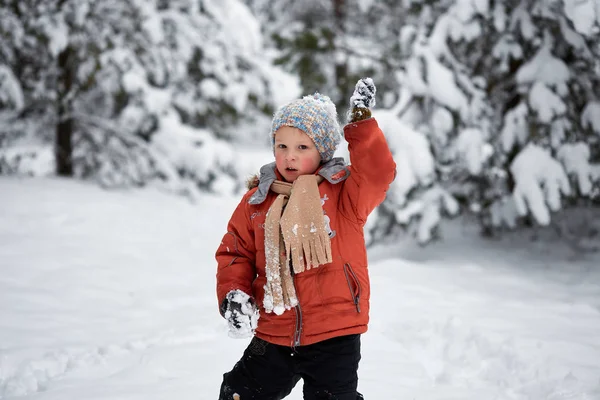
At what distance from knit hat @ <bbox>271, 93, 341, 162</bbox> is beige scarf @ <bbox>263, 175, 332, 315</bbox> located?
180 mm

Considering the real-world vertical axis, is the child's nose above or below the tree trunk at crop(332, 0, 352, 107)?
Result: below

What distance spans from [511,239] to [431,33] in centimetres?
293

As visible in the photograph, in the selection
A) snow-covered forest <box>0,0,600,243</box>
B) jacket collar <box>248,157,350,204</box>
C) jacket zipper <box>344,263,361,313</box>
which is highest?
snow-covered forest <box>0,0,600,243</box>

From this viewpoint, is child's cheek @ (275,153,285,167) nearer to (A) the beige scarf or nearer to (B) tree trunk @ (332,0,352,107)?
(A) the beige scarf

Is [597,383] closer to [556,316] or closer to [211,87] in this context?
[556,316]

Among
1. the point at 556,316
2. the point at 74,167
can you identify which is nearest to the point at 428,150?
the point at 556,316

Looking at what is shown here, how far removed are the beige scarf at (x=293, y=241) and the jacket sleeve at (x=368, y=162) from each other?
0.18 m

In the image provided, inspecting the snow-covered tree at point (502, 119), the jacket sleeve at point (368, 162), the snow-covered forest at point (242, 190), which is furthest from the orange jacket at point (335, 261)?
the snow-covered tree at point (502, 119)

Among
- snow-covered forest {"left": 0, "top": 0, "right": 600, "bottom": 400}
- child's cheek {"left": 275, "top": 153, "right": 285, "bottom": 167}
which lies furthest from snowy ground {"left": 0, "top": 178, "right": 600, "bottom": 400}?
child's cheek {"left": 275, "top": 153, "right": 285, "bottom": 167}

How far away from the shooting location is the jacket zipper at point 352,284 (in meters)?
2.15

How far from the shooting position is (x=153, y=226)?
7.45 meters

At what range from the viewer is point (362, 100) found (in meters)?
2.08

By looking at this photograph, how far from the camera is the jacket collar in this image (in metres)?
2.21

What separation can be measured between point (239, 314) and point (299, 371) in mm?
367
